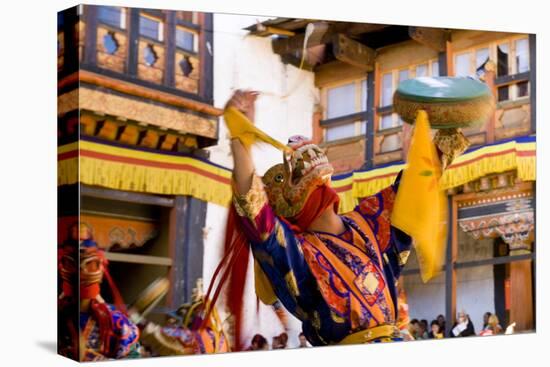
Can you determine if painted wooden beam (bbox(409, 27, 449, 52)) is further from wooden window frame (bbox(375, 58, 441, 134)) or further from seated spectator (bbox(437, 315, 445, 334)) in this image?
seated spectator (bbox(437, 315, 445, 334))

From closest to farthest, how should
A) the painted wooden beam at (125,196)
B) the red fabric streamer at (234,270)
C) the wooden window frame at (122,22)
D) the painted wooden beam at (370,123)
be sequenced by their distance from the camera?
the painted wooden beam at (125,196) < the wooden window frame at (122,22) < the red fabric streamer at (234,270) < the painted wooden beam at (370,123)

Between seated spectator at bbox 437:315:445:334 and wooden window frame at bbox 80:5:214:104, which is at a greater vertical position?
wooden window frame at bbox 80:5:214:104

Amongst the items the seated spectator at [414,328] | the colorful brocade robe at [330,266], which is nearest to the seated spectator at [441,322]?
the seated spectator at [414,328]

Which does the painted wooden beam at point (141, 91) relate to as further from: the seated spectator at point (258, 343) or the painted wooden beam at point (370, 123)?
the seated spectator at point (258, 343)

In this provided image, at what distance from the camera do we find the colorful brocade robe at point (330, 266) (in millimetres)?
7164

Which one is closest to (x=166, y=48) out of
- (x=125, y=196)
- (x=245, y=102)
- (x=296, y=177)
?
(x=245, y=102)

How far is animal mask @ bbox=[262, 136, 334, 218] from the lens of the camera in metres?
7.29

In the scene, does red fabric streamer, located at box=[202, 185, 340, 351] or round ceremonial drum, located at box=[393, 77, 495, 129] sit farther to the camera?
round ceremonial drum, located at box=[393, 77, 495, 129]

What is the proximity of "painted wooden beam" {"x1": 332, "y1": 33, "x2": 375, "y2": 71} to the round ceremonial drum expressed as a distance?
26 cm

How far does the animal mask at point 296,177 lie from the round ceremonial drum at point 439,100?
70cm

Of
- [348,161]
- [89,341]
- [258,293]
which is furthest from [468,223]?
[89,341]

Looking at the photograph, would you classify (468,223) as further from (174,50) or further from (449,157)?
(174,50)

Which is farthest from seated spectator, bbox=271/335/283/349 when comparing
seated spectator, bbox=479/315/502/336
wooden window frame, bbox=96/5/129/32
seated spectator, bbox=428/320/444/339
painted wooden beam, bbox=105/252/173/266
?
wooden window frame, bbox=96/5/129/32

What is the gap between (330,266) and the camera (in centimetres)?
737
